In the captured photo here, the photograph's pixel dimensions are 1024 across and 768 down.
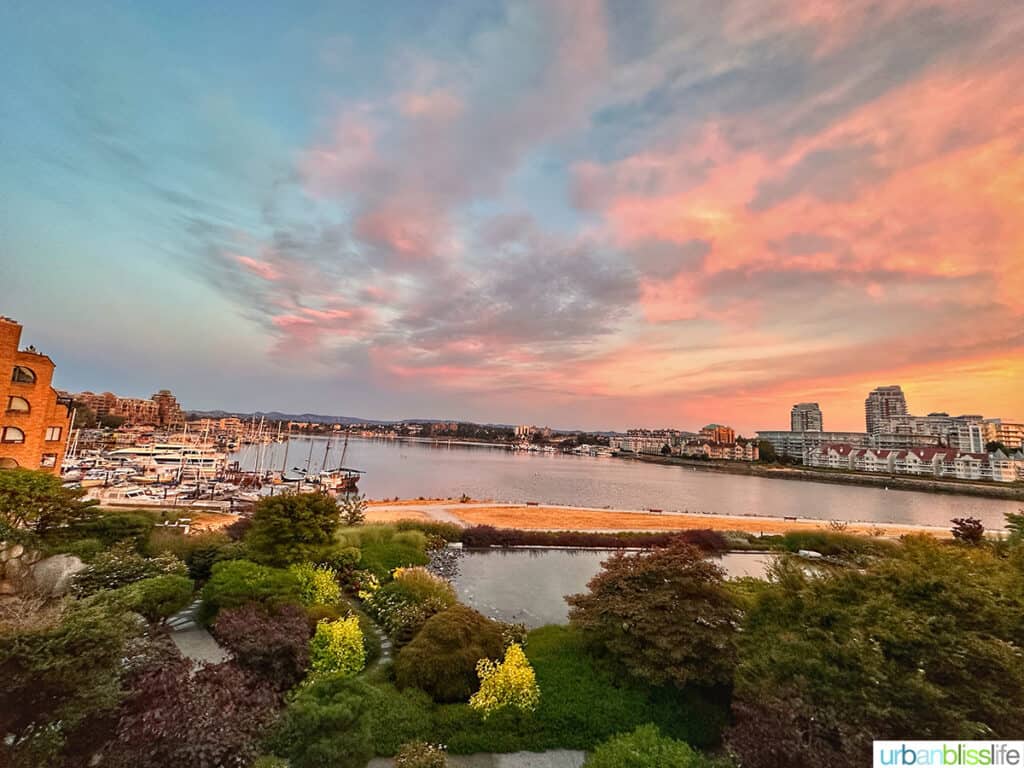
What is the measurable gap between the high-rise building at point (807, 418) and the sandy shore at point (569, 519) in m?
175

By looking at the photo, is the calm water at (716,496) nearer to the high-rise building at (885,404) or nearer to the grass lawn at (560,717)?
the grass lawn at (560,717)

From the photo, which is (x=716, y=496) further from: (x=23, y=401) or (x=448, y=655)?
(x=23, y=401)

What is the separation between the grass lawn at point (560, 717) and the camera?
6.17 meters

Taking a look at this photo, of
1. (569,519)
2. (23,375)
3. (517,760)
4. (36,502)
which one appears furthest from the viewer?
(569,519)

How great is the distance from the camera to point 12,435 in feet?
54.3

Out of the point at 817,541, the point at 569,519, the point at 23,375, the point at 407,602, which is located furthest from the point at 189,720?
the point at 817,541

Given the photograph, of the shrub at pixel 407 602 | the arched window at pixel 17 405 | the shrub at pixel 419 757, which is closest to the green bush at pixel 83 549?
the shrub at pixel 407 602

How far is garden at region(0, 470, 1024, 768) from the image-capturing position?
4.43 meters

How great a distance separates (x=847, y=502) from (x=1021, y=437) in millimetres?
129539

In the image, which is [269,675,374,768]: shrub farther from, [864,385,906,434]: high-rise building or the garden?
[864,385,906,434]: high-rise building

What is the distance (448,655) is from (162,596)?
586 cm

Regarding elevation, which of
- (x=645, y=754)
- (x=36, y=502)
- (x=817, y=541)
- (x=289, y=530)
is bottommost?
(x=817, y=541)

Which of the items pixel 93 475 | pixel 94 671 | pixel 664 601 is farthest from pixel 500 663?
pixel 93 475

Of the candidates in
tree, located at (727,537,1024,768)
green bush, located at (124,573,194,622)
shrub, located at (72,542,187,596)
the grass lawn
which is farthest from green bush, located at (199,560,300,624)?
tree, located at (727,537,1024,768)
